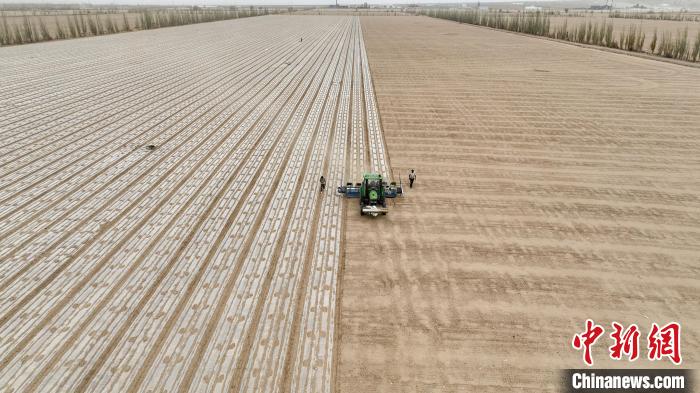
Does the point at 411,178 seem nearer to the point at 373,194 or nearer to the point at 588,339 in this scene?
the point at 373,194

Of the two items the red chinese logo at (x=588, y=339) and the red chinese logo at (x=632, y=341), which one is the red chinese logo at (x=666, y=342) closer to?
the red chinese logo at (x=632, y=341)

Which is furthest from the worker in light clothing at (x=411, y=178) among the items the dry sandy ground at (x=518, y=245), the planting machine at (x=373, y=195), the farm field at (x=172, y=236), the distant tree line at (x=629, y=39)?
the distant tree line at (x=629, y=39)

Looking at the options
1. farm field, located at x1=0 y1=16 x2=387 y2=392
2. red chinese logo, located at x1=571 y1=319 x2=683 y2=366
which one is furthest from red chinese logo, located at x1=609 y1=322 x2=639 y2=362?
farm field, located at x1=0 y1=16 x2=387 y2=392

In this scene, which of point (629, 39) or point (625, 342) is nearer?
point (625, 342)

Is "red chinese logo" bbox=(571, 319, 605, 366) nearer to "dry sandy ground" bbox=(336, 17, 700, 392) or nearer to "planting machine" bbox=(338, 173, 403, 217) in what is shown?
"dry sandy ground" bbox=(336, 17, 700, 392)

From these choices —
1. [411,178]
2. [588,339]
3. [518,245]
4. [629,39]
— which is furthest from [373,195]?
[629,39]
